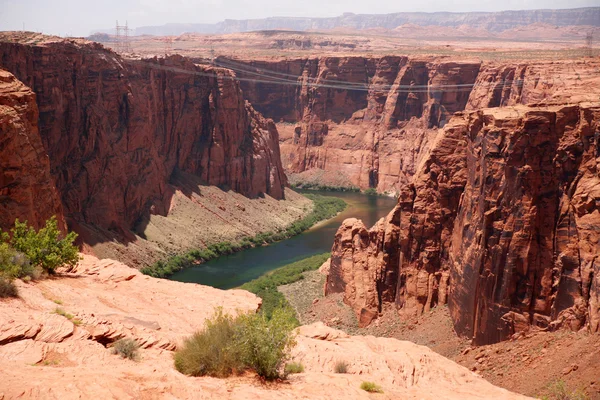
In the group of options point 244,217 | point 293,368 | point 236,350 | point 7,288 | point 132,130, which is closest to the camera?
point 236,350

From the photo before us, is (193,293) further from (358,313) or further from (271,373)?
(358,313)

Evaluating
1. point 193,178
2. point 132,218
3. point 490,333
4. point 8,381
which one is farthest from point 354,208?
point 8,381

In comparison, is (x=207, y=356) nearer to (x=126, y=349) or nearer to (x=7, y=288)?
(x=126, y=349)

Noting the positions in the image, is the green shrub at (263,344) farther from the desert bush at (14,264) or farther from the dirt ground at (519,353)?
the dirt ground at (519,353)

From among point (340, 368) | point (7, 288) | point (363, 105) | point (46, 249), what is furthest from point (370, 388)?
point (363, 105)

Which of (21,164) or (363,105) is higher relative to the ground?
(21,164)

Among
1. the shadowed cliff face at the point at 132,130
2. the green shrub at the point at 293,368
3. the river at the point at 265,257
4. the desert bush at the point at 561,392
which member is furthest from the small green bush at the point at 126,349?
the shadowed cliff face at the point at 132,130
